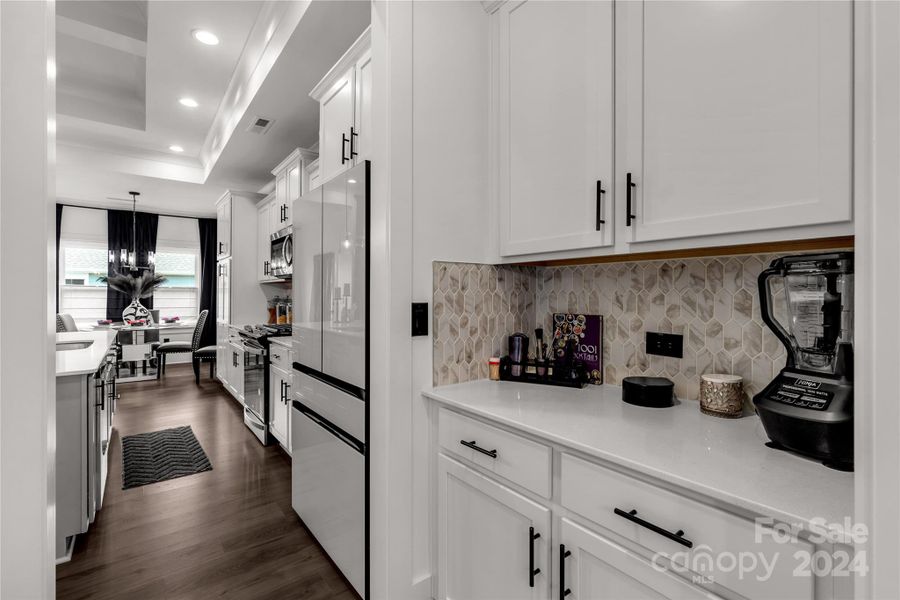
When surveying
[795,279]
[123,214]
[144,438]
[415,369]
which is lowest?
[144,438]

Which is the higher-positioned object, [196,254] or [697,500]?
[196,254]

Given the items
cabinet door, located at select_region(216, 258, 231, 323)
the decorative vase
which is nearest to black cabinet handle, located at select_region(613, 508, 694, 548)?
cabinet door, located at select_region(216, 258, 231, 323)

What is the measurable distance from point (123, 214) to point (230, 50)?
5216 millimetres

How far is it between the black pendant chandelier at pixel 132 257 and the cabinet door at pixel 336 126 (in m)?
5.68

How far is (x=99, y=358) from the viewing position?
236 centimetres

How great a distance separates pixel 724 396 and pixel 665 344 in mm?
304

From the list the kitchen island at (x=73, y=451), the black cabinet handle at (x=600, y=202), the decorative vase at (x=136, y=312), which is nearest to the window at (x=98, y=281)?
the decorative vase at (x=136, y=312)

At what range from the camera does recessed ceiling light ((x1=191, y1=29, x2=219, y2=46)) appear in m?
2.74

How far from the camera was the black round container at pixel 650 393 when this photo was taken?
1405 mm

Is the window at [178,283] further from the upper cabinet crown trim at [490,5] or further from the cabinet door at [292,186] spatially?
the upper cabinet crown trim at [490,5]

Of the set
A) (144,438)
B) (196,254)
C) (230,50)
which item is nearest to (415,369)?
(230,50)

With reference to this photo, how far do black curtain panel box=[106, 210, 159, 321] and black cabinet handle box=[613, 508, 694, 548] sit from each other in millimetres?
7868

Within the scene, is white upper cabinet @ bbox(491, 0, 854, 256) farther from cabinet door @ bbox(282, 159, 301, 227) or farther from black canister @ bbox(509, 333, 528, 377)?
cabinet door @ bbox(282, 159, 301, 227)

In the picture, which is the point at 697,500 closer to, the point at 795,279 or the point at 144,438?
the point at 795,279
